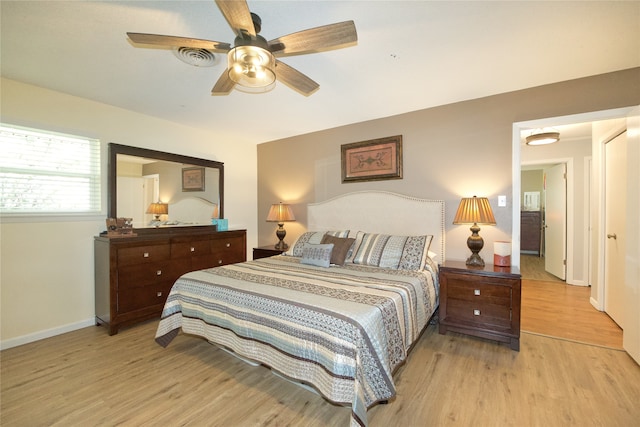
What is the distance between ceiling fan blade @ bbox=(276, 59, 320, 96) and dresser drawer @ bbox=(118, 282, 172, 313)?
262 cm

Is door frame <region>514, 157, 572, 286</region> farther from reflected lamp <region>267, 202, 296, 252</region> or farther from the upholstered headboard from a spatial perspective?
reflected lamp <region>267, 202, 296, 252</region>

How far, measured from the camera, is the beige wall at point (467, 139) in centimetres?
245

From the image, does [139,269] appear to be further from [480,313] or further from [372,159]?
[480,313]

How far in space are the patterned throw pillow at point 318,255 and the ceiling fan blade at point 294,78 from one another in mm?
1516

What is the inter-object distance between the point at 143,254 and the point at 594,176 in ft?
17.3

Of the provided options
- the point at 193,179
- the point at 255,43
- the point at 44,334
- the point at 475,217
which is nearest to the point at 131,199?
the point at 193,179

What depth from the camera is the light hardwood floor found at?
61.9 inches

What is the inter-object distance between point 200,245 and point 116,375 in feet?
5.52

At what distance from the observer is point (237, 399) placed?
1744 mm

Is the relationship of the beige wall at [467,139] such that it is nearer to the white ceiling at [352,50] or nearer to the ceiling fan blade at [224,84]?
the white ceiling at [352,50]

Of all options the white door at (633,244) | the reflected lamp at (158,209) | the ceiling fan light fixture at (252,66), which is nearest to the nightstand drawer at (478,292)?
the white door at (633,244)

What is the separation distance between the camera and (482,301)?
2.41 meters

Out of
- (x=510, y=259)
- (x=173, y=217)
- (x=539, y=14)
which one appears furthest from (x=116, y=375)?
(x=539, y=14)

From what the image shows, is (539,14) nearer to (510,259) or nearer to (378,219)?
(510,259)
